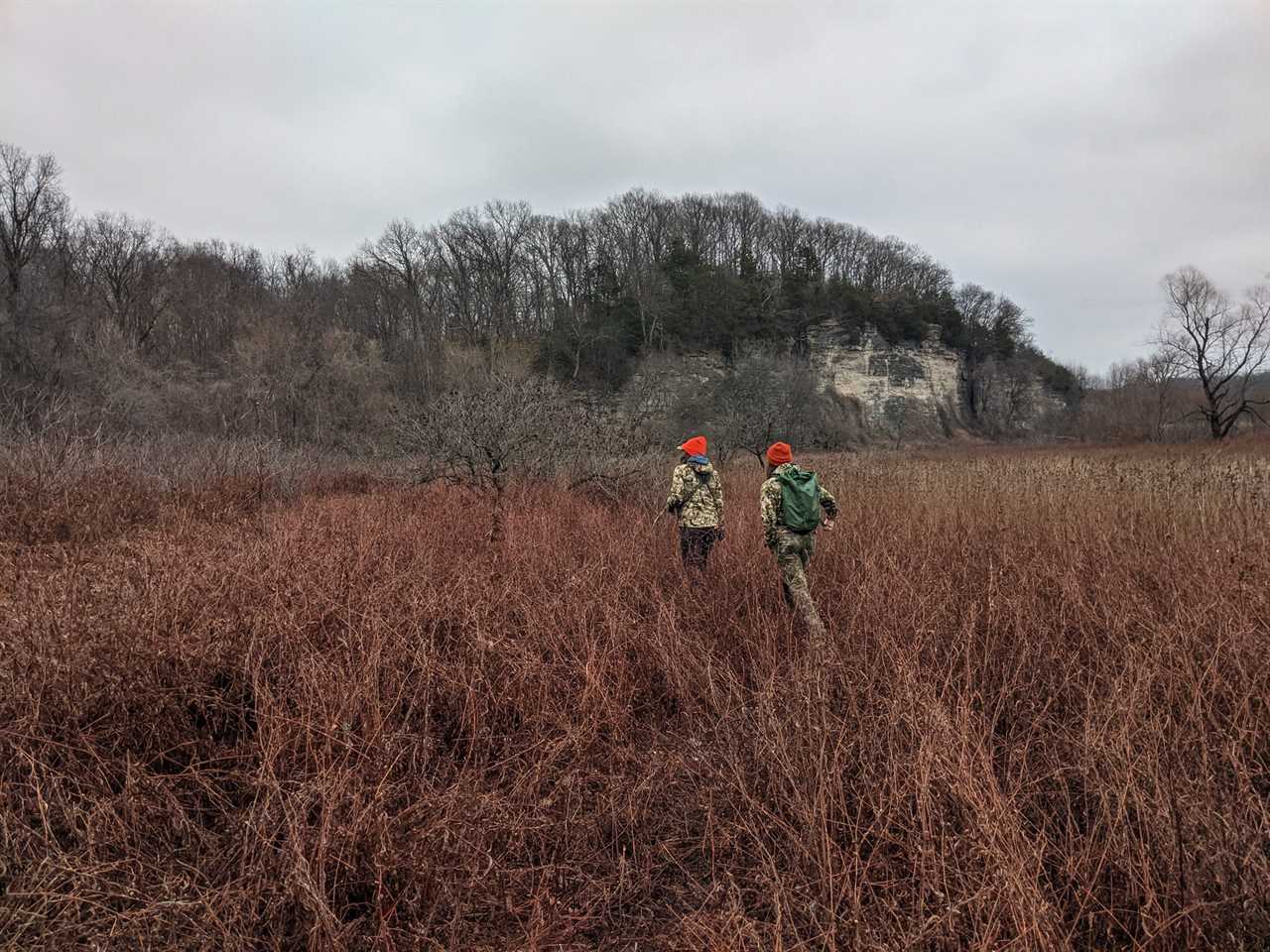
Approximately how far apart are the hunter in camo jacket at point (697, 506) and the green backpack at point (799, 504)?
3.45 ft

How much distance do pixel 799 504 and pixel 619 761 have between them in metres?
2.39

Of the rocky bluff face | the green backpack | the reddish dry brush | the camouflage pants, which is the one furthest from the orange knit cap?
the rocky bluff face

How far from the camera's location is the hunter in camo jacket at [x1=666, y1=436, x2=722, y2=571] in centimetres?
537

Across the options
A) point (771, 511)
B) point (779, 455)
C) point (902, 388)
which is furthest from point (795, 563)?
point (902, 388)

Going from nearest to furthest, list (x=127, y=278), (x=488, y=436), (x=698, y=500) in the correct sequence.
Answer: (x=698, y=500)
(x=488, y=436)
(x=127, y=278)

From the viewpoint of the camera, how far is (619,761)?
2.91 metres

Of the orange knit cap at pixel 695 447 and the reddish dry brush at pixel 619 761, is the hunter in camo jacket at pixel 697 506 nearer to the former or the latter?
the orange knit cap at pixel 695 447

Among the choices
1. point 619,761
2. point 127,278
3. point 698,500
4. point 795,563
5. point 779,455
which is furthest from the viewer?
point 127,278

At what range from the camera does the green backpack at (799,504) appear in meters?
4.34

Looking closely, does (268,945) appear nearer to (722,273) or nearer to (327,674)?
(327,674)

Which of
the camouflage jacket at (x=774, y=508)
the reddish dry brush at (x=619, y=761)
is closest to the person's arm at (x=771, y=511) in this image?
the camouflage jacket at (x=774, y=508)

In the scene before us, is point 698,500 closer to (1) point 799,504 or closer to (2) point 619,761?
(1) point 799,504

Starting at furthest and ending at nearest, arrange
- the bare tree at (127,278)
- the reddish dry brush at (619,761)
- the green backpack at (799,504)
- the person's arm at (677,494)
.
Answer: the bare tree at (127,278) < the person's arm at (677,494) < the green backpack at (799,504) < the reddish dry brush at (619,761)

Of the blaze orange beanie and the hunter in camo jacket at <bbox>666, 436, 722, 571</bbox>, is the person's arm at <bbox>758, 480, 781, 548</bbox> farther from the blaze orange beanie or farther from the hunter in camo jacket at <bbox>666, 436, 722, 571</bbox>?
the hunter in camo jacket at <bbox>666, 436, 722, 571</bbox>
